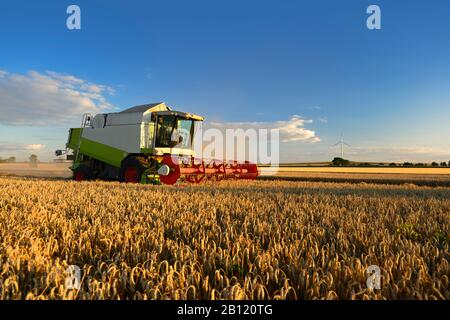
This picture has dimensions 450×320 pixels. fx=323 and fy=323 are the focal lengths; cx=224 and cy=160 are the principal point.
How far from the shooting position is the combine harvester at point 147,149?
1307 cm

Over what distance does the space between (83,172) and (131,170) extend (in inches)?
139

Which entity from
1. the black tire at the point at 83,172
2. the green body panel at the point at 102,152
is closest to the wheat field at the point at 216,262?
the green body panel at the point at 102,152

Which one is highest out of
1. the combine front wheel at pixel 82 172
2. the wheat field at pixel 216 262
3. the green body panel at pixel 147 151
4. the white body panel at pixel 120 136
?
the white body panel at pixel 120 136

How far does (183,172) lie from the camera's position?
12.4 m

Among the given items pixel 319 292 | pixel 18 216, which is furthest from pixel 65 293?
pixel 18 216

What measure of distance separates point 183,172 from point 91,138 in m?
6.37

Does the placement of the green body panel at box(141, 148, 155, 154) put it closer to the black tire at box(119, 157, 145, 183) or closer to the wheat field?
the black tire at box(119, 157, 145, 183)

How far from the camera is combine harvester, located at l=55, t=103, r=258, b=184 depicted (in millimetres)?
13070

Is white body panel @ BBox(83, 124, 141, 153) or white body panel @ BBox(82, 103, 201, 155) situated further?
white body panel @ BBox(83, 124, 141, 153)

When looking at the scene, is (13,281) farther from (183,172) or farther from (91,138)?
(91,138)

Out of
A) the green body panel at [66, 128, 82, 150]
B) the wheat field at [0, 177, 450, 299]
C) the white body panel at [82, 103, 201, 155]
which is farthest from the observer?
the green body panel at [66, 128, 82, 150]

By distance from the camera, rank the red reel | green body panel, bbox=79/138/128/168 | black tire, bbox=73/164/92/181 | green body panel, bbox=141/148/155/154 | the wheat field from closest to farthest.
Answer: the wheat field → the red reel → green body panel, bbox=141/148/155/154 → green body panel, bbox=79/138/128/168 → black tire, bbox=73/164/92/181

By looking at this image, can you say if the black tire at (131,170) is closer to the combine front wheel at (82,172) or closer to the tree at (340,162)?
the combine front wheel at (82,172)

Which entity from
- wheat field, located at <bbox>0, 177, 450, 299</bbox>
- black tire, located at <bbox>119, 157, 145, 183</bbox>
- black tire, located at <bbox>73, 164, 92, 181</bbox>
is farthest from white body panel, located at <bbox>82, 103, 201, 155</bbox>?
wheat field, located at <bbox>0, 177, 450, 299</bbox>
